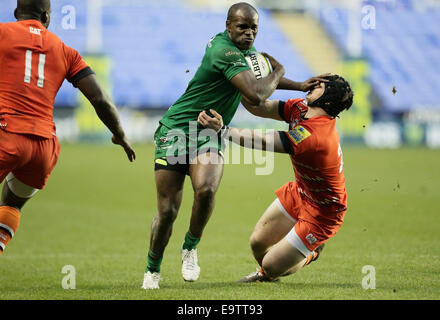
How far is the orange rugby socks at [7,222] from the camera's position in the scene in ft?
18.5

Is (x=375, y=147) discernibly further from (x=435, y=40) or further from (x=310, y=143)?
(x=310, y=143)

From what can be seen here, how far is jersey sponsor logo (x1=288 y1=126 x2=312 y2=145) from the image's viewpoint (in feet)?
18.7

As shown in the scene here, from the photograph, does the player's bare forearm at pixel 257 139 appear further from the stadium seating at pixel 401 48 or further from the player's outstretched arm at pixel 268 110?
the stadium seating at pixel 401 48

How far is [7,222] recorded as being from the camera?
566 centimetres

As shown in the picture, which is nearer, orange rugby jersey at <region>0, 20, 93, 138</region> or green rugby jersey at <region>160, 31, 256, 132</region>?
orange rugby jersey at <region>0, 20, 93, 138</region>

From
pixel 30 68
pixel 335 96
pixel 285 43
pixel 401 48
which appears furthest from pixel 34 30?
pixel 401 48

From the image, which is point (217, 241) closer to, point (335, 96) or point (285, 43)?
point (335, 96)

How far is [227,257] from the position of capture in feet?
26.8

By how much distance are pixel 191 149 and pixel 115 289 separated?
1491 millimetres

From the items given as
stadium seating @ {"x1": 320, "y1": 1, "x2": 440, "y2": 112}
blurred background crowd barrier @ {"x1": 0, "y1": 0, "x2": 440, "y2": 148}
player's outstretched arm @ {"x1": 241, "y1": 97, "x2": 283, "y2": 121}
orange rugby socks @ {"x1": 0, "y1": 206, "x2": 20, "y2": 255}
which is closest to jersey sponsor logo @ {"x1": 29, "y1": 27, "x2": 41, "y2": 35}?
orange rugby socks @ {"x1": 0, "y1": 206, "x2": 20, "y2": 255}

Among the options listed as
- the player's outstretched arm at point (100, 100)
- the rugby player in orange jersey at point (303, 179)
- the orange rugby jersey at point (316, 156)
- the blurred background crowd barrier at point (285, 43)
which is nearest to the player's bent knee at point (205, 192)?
the rugby player in orange jersey at point (303, 179)

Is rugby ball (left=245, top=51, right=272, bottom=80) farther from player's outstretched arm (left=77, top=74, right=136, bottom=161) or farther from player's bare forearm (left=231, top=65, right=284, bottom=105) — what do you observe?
player's outstretched arm (left=77, top=74, right=136, bottom=161)

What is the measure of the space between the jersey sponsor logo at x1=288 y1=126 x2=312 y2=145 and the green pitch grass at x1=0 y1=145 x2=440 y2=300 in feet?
4.57

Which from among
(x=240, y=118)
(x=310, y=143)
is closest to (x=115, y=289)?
(x=310, y=143)
